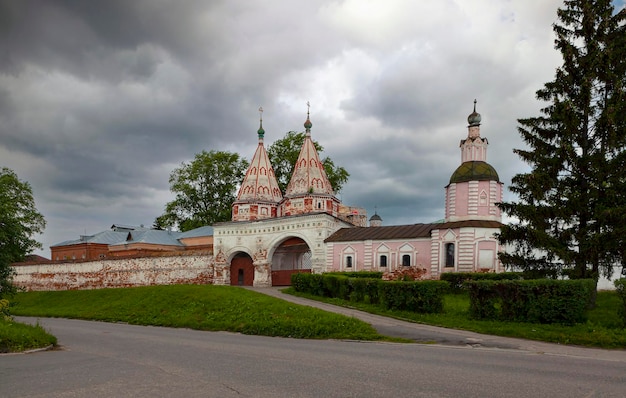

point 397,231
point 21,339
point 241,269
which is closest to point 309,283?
point 397,231

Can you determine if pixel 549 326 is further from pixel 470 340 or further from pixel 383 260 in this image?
pixel 383 260

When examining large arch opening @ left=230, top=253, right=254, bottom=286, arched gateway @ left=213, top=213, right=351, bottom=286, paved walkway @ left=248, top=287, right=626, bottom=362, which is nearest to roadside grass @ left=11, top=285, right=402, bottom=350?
paved walkway @ left=248, top=287, right=626, bottom=362

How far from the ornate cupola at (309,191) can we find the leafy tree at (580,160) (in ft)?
56.8

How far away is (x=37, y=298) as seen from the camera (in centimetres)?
3534

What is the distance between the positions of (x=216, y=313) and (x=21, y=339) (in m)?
7.89

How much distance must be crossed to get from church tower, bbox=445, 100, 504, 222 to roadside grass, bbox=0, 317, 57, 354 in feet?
67.4

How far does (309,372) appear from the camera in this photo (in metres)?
7.78

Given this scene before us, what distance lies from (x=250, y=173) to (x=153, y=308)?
17.9 metres

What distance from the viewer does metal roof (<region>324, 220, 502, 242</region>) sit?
25.1 meters

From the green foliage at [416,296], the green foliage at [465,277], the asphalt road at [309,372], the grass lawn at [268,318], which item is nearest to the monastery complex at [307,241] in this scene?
the green foliage at [465,277]

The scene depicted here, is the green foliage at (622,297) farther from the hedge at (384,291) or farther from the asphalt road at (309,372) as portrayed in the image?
the hedge at (384,291)

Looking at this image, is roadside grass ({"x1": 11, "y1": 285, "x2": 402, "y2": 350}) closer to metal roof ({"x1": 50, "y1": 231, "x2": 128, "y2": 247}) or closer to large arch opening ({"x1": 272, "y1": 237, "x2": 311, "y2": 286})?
large arch opening ({"x1": 272, "y1": 237, "x2": 311, "y2": 286})

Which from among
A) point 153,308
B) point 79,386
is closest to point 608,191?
point 79,386

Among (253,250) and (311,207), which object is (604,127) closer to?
(311,207)
